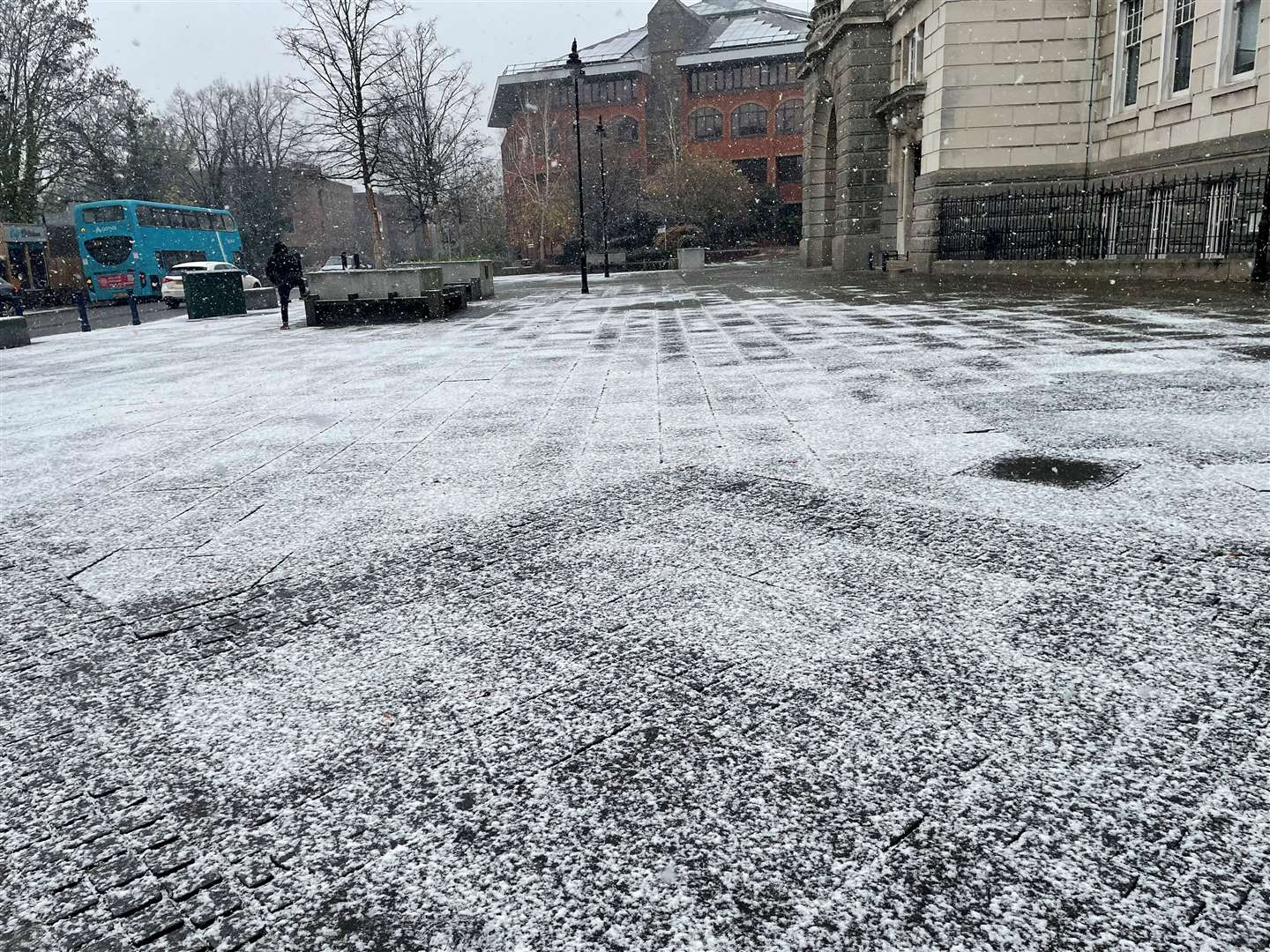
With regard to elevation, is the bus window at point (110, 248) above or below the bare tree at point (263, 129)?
below

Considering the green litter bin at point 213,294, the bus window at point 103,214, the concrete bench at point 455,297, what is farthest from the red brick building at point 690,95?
the concrete bench at point 455,297

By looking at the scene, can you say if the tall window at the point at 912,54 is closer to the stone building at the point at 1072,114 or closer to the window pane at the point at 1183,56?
the stone building at the point at 1072,114

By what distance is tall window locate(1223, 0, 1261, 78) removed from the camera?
14000 millimetres

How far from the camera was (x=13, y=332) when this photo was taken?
15727 mm

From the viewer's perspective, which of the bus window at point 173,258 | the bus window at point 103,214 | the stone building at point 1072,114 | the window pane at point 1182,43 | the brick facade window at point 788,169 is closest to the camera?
the stone building at point 1072,114

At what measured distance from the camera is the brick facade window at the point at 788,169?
198ft

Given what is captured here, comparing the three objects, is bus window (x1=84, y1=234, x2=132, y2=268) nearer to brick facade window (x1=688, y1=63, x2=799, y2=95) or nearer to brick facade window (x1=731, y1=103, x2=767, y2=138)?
brick facade window (x1=688, y1=63, x2=799, y2=95)

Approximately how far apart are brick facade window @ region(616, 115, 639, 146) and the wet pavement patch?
2461 inches

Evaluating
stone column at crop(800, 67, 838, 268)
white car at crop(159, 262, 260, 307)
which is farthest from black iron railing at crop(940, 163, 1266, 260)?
white car at crop(159, 262, 260, 307)

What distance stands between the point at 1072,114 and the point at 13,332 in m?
22.2

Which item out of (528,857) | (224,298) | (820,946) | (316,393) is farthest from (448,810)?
(224,298)

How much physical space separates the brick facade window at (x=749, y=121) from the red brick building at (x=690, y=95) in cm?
6

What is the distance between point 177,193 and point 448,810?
67.8 m

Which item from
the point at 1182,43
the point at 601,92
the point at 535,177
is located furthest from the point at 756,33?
the point at 1182,43
